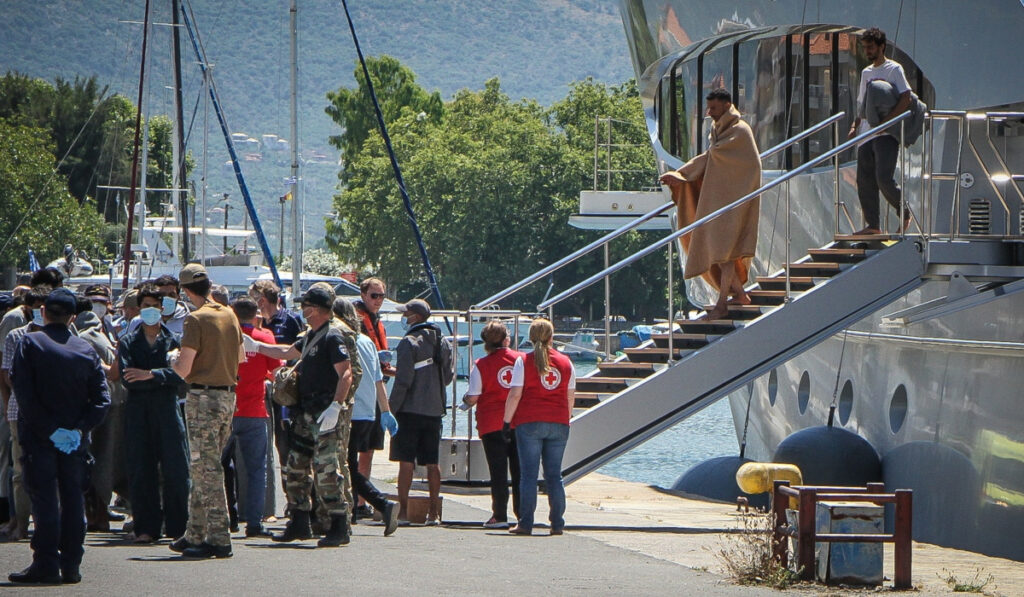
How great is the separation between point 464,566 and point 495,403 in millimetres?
2426

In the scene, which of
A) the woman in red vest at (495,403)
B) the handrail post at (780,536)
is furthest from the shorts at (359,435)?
the handrail post at (780,536)

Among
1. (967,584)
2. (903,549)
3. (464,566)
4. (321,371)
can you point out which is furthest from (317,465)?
(967,584)

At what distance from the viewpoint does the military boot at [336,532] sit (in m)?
9.73

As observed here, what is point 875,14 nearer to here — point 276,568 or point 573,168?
point 276,568

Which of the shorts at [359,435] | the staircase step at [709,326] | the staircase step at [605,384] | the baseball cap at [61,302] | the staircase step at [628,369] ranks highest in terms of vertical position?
the baseball cap at [61,302]

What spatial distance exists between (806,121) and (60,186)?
5680 centimetres

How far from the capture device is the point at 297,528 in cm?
996

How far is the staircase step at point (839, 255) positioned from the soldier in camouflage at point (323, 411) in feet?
14.9

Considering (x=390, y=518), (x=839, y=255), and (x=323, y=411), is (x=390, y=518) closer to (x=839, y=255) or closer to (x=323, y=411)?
(x=323, y=411)

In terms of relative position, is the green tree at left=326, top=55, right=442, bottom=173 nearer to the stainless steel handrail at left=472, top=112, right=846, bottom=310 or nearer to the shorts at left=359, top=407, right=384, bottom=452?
the stainless steel handrail at left=472, top=112, right=846, bottom=310

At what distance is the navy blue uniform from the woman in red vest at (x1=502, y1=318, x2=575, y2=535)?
340cm

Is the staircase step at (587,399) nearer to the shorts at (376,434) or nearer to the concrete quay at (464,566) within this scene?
the concrete quay at (464,566)

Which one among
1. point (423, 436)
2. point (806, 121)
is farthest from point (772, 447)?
point (423, 436)

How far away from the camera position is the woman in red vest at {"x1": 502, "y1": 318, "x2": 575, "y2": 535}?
10.9 m
